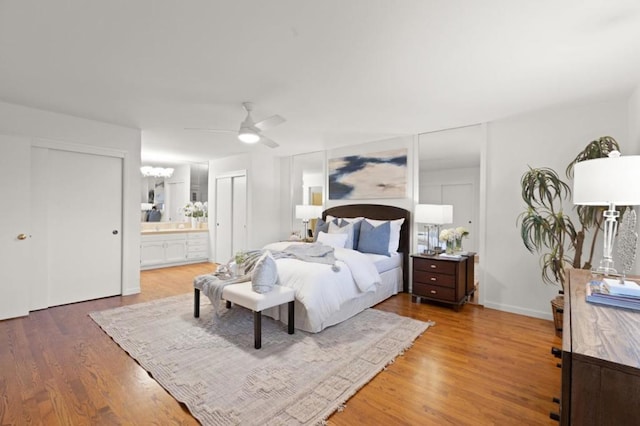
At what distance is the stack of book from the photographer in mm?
1318

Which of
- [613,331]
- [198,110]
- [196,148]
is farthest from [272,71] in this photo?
[196,148]

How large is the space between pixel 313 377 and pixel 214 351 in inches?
37.4

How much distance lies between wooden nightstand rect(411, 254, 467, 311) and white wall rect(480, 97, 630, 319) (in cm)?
42

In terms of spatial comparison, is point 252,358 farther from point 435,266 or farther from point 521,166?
point 521,166

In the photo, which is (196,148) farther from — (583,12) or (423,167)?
(583,12)

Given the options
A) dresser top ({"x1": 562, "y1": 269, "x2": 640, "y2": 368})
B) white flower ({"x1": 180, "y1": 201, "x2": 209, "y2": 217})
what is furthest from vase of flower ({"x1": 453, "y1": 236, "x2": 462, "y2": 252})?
white flower ({"x1": 180, "y1": 201, "x2": 209, "y2": 217})

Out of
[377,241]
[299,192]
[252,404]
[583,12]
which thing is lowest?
[252,404]

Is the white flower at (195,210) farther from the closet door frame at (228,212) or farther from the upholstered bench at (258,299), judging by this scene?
the upholstered bench at (258,299)

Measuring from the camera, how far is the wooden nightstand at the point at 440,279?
12.2 feet

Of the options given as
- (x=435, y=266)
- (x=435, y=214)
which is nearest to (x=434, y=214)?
(x=435, y=214)

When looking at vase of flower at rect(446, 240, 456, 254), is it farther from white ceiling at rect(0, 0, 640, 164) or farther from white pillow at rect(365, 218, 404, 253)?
white ceiling at rect(0, 0, 640, 164)

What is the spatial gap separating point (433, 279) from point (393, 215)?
1225 millimetres

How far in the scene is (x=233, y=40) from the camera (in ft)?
6.88

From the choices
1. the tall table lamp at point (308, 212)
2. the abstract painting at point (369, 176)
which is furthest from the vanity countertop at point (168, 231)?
the abstract painting at point (369, 176)
